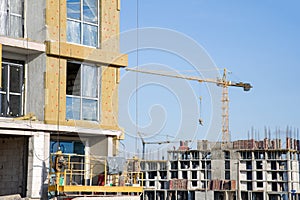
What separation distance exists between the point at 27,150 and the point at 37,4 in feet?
14.2

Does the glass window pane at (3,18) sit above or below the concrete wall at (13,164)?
above

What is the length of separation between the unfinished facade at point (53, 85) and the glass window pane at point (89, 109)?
31mm

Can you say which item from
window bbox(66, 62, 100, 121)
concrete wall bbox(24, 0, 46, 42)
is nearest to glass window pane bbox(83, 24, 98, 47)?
window bbox(66, 62, 100, 121)

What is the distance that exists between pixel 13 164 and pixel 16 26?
401 centimetres

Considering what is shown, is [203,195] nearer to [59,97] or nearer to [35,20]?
[59,97]

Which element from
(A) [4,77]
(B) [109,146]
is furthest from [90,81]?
(A) [4,77]

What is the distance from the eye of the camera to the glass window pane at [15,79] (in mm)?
15715

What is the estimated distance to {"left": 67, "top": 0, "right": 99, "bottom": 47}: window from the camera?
16.8 meters

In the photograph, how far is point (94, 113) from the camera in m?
17.2

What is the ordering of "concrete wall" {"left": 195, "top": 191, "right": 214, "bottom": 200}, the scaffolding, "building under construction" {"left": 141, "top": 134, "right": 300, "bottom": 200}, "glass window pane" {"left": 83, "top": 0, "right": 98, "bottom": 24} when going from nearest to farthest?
the scaffolding → "glass window pane" {"left": 83, "top": 0, "right": 98, "bottom": 24} → "building under construction" {"left": 141, "top": 134, "right": 300, "bottom": 200} → "concrete wall" {"left": 195, "top": 191, "right": 214, "bottom": 200}

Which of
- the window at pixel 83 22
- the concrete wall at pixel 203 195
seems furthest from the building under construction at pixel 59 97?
the concrete wall at pixel 203 195

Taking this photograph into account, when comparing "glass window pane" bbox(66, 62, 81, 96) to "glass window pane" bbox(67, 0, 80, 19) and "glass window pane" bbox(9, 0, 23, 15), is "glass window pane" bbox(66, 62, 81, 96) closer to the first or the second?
"glass window pane" bbox(67, 0, 80, 19)

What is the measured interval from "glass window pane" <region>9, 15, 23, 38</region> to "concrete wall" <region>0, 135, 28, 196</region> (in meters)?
2.99

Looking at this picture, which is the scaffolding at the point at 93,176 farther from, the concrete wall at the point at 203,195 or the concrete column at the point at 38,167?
the concrete wall at the point at 203,195
